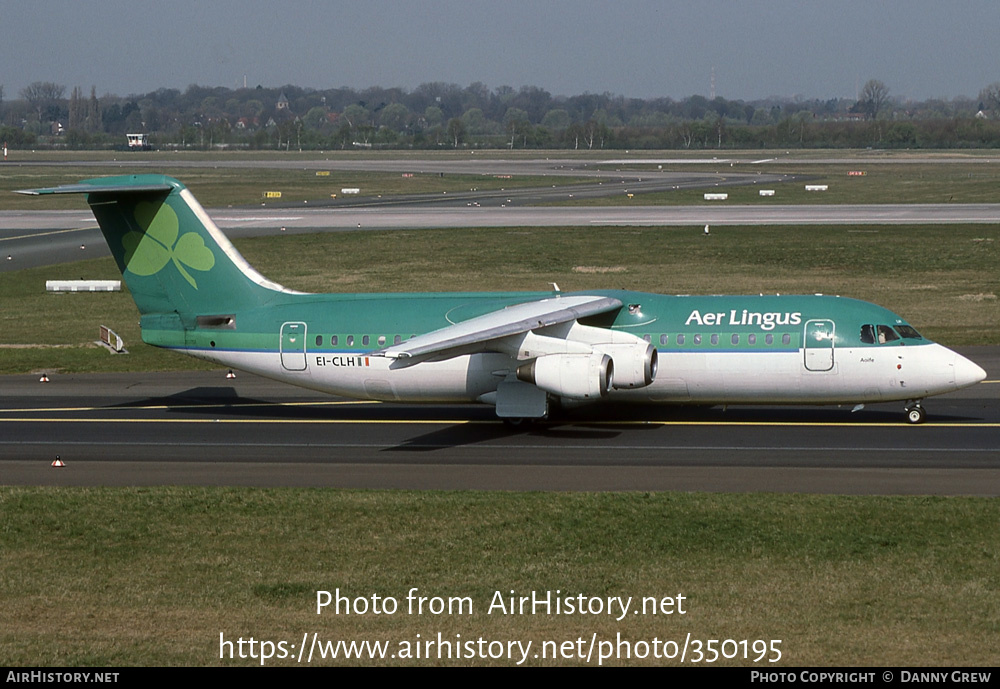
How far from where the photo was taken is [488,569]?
62.3 feet

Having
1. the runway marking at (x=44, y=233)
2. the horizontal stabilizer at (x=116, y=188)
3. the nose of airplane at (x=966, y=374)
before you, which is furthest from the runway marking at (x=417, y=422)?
the runway marking at (x=44, y=233)

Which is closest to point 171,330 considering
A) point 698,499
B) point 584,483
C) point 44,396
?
point 44,396

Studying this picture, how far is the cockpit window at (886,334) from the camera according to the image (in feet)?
98.5

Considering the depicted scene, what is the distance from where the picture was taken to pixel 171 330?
32.8 metres

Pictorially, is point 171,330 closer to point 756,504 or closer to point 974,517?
point 756,504

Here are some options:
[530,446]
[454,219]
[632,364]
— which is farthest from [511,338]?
[454,219]

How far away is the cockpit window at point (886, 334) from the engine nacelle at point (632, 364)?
5803 mm

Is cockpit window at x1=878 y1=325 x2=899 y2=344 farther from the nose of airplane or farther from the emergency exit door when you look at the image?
the emergency exit door

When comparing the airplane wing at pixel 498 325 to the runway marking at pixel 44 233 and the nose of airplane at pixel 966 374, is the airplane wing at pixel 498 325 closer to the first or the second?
the nose of airplane at pixel 966 374

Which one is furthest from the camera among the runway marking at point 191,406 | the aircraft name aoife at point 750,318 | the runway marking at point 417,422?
the runway marking at point 191,406

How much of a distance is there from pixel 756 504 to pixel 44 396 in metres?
23.3

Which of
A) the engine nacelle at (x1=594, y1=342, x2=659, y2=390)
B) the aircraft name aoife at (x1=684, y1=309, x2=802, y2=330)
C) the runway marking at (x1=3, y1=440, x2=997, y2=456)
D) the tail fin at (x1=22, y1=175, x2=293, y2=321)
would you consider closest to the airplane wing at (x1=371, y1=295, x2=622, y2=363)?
the engine nacelle at (x1=594, y1=342, x2=659, y2=390)

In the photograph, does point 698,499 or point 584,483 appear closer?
point 698,499

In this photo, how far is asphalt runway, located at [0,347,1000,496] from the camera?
25.7 meters
